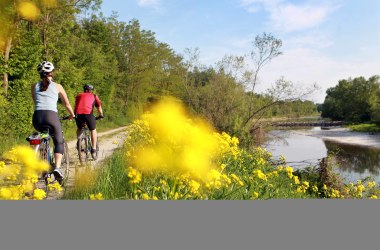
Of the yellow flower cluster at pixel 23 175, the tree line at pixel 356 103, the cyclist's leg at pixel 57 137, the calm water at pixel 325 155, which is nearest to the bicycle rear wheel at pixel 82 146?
the cyclist's leg at pixel 57 137

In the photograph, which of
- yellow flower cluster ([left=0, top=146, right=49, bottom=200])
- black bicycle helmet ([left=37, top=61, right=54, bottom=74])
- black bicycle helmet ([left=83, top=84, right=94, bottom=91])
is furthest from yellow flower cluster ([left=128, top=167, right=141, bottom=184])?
black bicycle helmet ([left=83, top=84, right=94, bottom=91])

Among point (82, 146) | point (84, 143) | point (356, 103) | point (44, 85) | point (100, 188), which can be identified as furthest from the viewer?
point (356, 103)

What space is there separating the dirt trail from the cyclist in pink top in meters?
0.42

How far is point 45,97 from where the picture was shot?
3.68 m

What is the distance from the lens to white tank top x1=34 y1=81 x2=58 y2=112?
3646mm

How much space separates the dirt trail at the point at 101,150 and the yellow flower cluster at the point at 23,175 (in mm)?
468

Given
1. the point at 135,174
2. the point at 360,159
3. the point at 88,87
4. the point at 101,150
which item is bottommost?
the point at 360,159

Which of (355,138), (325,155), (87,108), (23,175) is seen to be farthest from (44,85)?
(355,138)

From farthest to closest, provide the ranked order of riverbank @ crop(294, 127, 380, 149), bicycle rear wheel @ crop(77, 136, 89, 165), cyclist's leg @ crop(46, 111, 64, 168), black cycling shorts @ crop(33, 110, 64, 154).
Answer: riverbank @ crop(294, 127, 380, 149) → bicycle rear wheel @ crop(77, 136, 89, 165) → cyclist's leg @ crop(46, 111, 64, 168) → black cycling shorts @ crop(33, 110, 64, 154)

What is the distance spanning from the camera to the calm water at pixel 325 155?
12.5m

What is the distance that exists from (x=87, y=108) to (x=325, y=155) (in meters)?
21.5

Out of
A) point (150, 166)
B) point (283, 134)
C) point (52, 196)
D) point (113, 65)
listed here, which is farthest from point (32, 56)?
point (283, 134)

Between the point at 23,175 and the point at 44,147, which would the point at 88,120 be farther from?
the point at 23,175

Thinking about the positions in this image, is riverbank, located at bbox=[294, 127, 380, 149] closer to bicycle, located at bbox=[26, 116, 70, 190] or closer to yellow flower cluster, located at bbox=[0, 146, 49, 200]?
bicycle, located at bbox=[26, 116, 70, 190]
